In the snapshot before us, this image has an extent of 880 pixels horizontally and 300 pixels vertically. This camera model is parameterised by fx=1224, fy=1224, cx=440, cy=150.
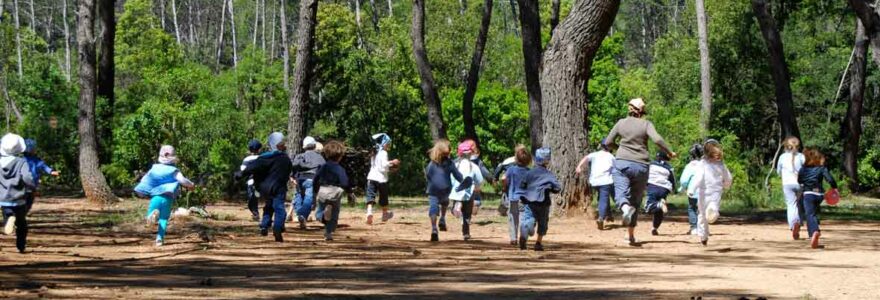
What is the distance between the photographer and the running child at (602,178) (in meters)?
18.9

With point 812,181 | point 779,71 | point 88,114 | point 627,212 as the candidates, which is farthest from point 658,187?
point 88,114

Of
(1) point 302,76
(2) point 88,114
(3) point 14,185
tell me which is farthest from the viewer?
(2) point 88,114

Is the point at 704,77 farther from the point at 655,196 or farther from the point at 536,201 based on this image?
the point at 536,201

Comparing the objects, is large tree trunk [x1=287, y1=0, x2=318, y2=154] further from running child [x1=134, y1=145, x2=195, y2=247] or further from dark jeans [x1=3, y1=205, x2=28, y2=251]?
dark jeans [x1=3, y1=205, x2=28, y2=251]

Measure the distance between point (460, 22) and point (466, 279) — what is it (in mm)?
45851

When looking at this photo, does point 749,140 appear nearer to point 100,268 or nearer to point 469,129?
point 469,129

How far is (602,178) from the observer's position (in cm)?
1927

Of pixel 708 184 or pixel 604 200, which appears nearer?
pixel 708 184

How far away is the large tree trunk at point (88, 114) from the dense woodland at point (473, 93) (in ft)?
0.10

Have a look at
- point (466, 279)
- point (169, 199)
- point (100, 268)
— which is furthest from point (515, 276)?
point (169, 199)

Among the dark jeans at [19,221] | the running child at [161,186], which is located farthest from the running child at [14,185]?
the running child at [161,186]

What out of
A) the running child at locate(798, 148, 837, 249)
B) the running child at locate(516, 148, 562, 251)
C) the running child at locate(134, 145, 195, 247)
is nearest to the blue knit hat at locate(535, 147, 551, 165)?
the running child at locate(516, 148, 562, 251)

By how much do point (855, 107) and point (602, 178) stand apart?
1791 cm

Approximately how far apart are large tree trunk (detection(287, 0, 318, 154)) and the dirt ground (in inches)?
175
